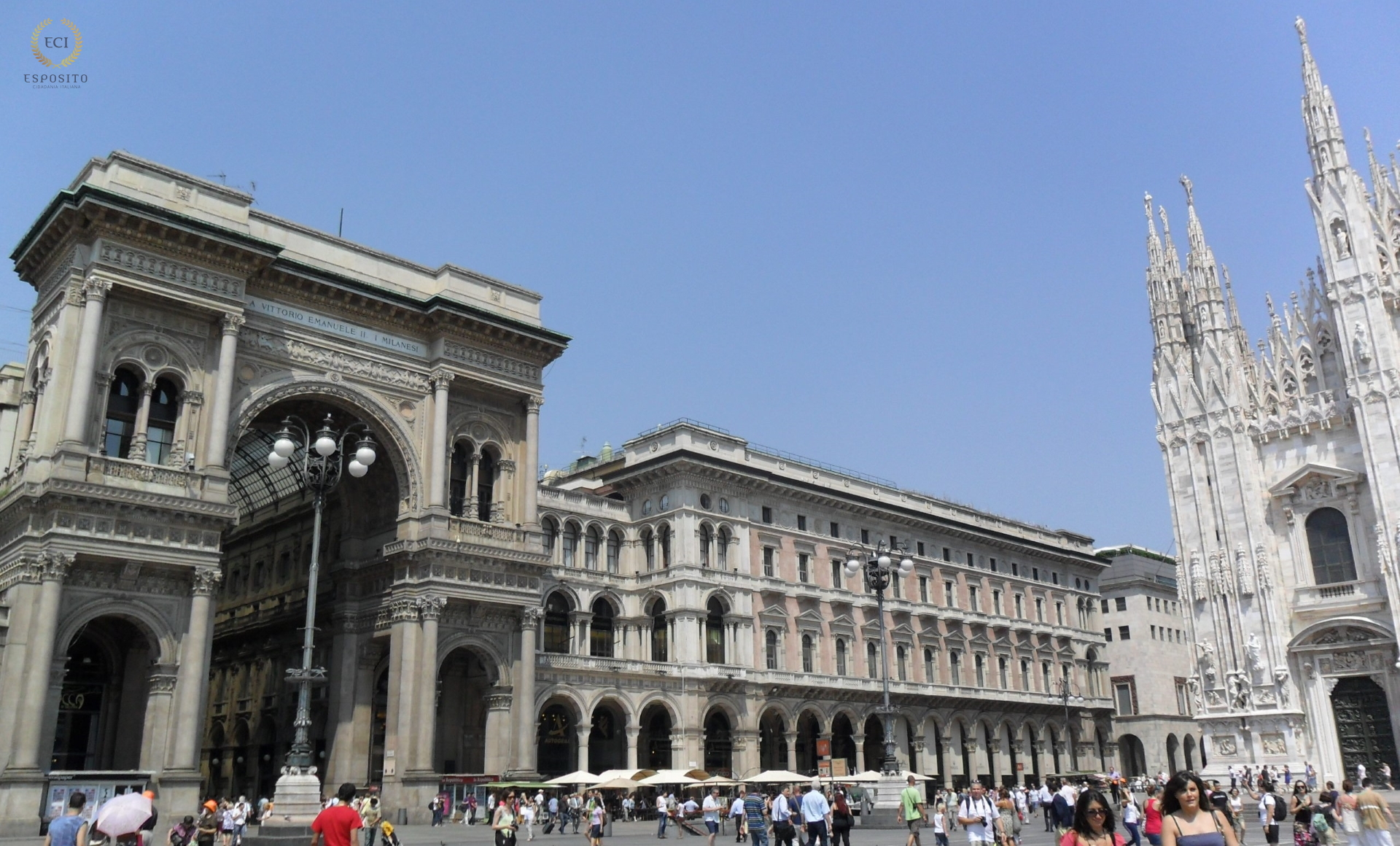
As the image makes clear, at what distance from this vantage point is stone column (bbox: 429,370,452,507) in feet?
128


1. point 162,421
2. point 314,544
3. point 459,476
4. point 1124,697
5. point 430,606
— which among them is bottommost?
point 1124,697

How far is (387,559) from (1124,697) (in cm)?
5976

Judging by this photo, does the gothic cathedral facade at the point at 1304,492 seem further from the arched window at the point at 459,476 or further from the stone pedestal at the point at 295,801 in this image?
the stone pedestal at the point at 295,801

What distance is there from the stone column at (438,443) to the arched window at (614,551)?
1545 centimetres

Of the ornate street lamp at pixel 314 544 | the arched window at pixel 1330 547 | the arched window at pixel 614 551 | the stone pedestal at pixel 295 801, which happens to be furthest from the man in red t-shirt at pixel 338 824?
the arched window at pixel 614 551

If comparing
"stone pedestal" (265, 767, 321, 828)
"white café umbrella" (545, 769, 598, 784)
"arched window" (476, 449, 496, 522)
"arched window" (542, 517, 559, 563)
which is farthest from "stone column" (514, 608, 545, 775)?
"stone pedestal" (265, 767, 321, 828)

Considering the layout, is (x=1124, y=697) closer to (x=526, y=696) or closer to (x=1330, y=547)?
(x=1330, y=547)

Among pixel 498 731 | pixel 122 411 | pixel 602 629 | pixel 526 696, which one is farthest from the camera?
pixel 602 629

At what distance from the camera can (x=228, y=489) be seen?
124 feet

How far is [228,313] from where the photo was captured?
114 ft

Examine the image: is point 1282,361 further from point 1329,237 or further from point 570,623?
point 570,623

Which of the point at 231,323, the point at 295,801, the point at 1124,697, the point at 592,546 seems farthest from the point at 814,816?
the point at 1124,697

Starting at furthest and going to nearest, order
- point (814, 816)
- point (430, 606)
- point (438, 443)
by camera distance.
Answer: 1. point (438, 443)
2. point (430, 606)
3. point (814, 816)

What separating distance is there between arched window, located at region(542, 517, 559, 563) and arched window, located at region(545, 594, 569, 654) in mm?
1851
